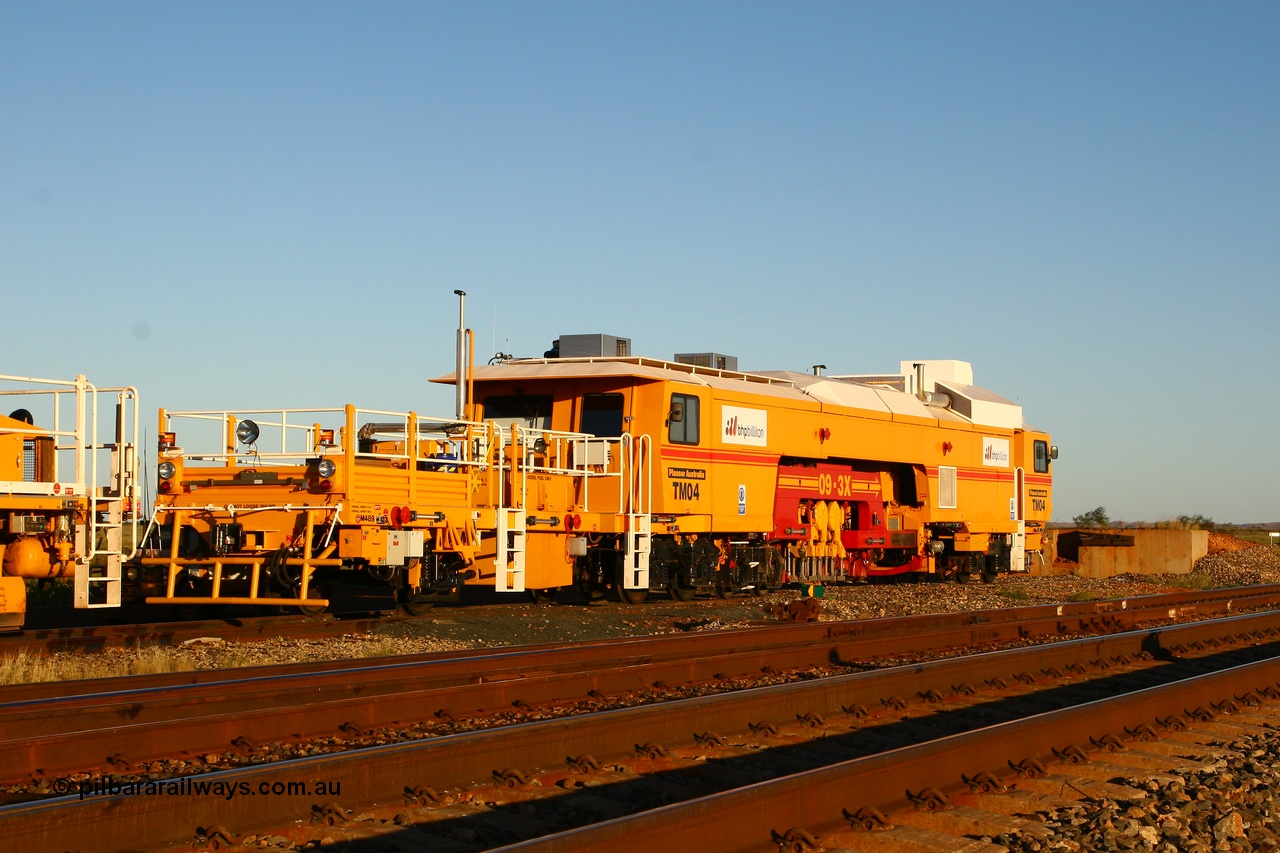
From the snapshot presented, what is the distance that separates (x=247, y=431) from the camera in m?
14.7

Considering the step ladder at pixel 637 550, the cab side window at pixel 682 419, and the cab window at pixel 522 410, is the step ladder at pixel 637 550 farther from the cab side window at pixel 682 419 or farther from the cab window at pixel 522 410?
the cab window at pixel 522 410

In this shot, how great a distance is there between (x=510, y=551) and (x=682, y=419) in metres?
3.89

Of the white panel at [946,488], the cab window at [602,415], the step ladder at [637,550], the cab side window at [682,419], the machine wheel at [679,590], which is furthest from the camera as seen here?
the white panel at [946,488]

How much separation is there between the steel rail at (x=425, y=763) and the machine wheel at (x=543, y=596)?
29.5 feet

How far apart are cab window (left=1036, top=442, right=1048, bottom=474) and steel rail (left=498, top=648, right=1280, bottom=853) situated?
21.2 meters

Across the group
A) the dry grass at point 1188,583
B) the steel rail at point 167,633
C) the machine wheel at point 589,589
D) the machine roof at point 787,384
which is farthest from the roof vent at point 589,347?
the dry grass at point 1188,583

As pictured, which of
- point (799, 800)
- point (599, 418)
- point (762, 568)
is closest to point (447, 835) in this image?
point (799, 800)

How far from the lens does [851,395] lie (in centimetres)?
2250

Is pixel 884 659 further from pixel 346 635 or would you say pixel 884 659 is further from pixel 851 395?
pixel 851 395

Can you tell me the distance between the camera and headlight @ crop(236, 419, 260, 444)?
48.0ft

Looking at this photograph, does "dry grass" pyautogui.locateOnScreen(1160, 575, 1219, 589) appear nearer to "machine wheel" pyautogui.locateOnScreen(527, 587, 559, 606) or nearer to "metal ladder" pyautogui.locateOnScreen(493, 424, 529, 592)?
"machine wheel" pyautogui.locateOnScreen(527, 587, 559, 606)

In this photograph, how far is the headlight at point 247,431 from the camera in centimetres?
1462

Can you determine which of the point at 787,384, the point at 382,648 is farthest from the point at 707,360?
the point at 382,648

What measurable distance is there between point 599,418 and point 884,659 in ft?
22.4
